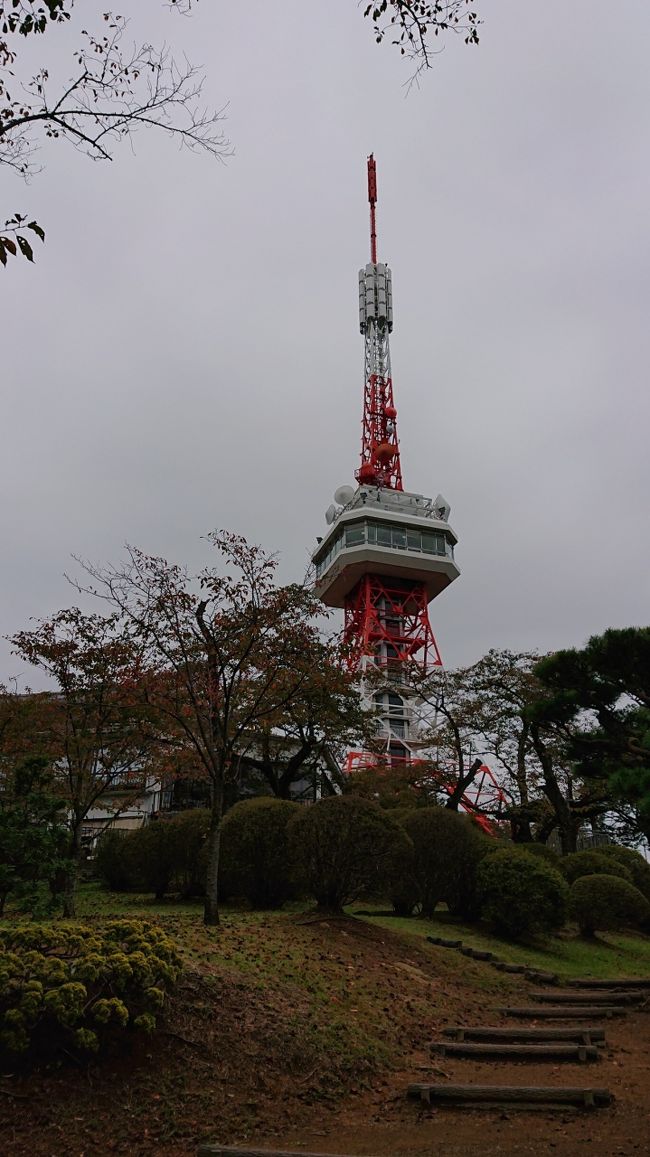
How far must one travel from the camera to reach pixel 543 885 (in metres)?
15.0

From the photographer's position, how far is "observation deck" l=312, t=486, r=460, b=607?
4997 centimetres

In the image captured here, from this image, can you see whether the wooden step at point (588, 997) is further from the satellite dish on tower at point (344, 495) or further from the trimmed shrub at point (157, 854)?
the satellite dish on tower at point (344, 495)

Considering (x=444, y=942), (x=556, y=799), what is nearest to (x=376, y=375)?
(x=556, y=799)

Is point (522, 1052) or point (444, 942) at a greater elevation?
point (444, 942)

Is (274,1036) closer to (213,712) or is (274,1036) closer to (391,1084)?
(391,1084)

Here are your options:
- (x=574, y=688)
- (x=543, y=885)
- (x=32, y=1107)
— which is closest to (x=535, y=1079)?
(x=32, y=1107)

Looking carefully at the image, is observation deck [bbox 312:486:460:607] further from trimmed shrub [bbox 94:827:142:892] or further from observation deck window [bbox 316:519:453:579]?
trimmed shrub [bbox 94:827:142:892]

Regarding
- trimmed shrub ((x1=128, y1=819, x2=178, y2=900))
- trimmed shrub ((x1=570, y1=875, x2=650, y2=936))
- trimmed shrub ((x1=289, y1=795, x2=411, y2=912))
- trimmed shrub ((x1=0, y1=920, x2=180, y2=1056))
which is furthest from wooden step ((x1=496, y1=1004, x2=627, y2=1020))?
trimmed shrub ((x1=128, y1=819, x2=178, y2=900))

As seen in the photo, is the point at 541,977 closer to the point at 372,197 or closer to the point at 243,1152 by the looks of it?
the point at 243,1152

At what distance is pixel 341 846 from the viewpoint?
12.3m

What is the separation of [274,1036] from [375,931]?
5.34 metres

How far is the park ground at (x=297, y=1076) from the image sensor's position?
5562mm

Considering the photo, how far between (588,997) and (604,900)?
588 cm

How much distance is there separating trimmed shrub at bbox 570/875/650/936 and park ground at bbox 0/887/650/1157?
6645 millimetres
